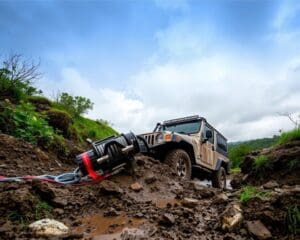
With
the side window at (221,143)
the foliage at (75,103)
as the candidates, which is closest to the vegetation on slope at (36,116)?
the foliage at (75,103)

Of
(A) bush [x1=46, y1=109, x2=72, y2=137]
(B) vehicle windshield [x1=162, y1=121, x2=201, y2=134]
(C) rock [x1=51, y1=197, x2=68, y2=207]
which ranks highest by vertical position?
(A) bush [x1=46, y1=109, x2=72, y2=137]

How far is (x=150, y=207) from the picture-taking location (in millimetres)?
4125

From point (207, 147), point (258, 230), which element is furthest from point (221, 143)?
point (258, 230)

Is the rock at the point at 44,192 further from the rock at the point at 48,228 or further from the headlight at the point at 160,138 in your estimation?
the headlight at the point at 160,138

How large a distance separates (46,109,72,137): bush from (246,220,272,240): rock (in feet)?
24.5

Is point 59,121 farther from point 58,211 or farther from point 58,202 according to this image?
point 58,211

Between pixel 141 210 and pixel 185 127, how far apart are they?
17.3 feet

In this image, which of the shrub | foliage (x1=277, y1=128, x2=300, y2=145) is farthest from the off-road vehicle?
the shrub

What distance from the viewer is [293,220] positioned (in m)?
3.27

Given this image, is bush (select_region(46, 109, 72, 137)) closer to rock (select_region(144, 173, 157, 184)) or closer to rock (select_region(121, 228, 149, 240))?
rock (select_region(144, 173, 157, 184))

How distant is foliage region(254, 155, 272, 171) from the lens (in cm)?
738

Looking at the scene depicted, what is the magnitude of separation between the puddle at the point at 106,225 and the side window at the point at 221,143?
734 cm

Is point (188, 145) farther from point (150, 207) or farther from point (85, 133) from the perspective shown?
point (85, 133)

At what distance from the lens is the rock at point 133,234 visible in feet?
10.4
